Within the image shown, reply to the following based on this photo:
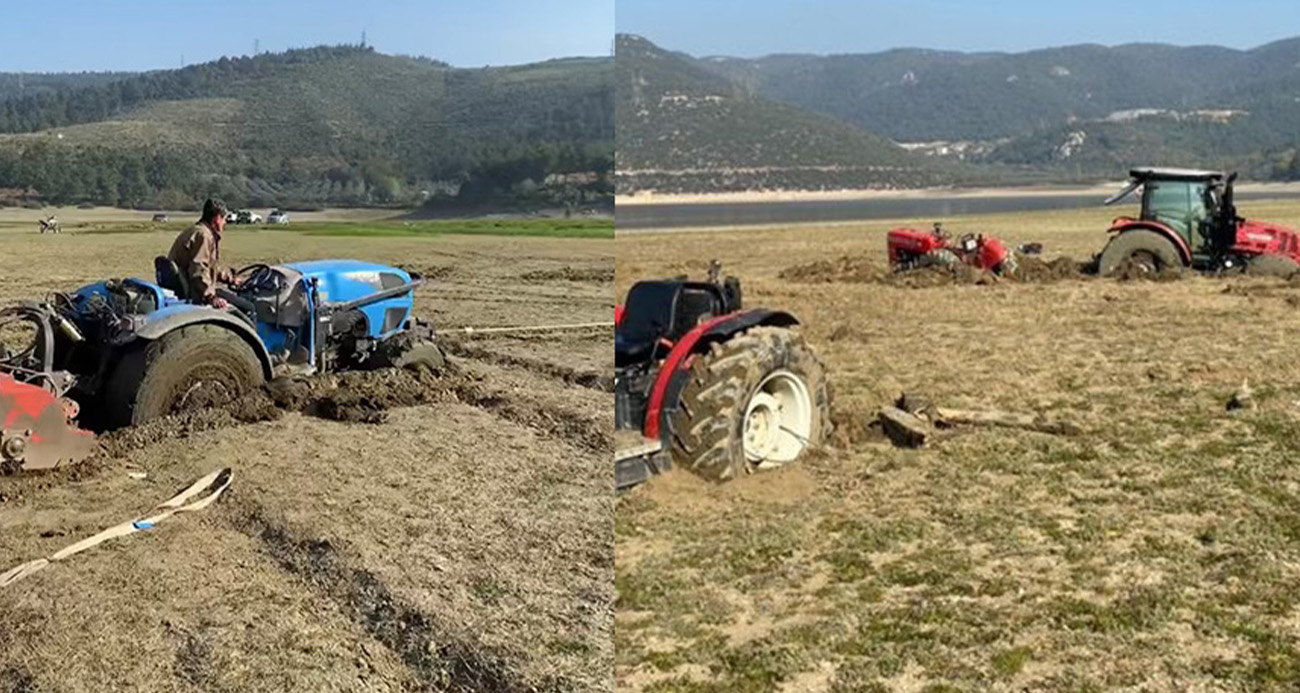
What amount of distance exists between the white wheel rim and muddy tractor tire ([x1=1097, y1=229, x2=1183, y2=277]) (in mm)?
11139

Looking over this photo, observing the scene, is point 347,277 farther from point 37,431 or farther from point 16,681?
point 16,681

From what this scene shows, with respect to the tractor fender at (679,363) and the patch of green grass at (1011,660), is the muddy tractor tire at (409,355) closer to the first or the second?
the tractor fender at (679,363)

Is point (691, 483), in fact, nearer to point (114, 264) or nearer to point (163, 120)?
point (163, 120)

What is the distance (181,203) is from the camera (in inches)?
291

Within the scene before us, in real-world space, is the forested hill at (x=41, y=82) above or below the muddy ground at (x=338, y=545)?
above

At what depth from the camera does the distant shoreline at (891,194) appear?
9788 centimetres

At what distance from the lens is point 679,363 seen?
6.08 m

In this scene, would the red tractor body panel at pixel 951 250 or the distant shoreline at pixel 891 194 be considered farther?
the distant shoreline at pixel 891 194

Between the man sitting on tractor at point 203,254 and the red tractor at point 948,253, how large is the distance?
12.2 m

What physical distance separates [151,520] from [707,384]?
258 cm

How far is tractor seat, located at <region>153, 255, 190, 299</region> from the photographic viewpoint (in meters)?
6.96

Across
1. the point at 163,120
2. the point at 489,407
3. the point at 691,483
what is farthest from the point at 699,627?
the point at 163,120

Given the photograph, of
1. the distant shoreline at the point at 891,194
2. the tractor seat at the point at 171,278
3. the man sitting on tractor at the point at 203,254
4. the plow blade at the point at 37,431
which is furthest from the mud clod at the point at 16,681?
the distant shoreline at the point at 891,194

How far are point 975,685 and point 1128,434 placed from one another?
13.4ft
